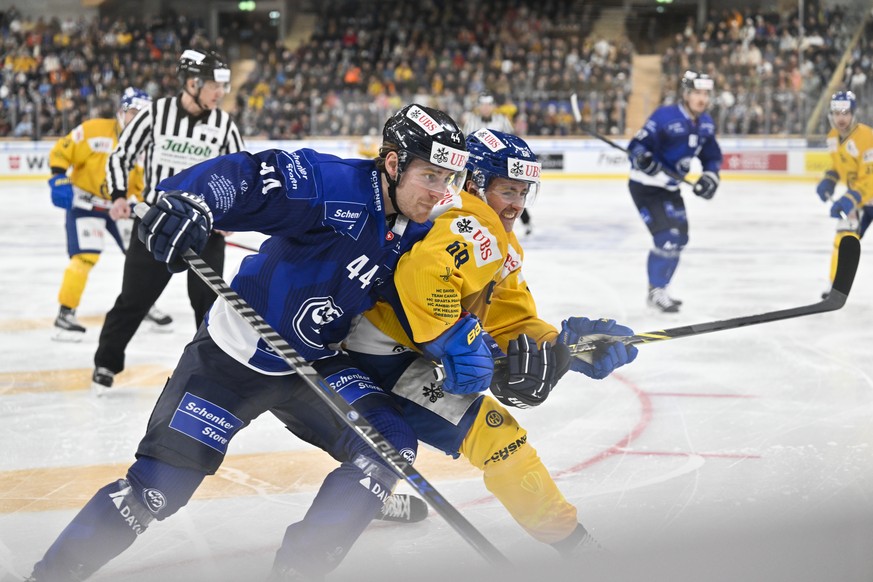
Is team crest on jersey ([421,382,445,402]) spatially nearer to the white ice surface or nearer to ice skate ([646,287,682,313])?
the white ice surface

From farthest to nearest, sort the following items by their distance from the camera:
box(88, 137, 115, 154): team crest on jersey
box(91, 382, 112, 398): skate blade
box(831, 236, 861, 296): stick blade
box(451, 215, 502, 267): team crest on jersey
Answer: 1. box(88, 137, 115, 154): team crest on jersey
2. box(91, 382, 112, 398): skate blade
3. box(831, 236, 861, 296): stick blade
4. box(451, 215, 502, 267): team crest on jersey

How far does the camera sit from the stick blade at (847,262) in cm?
277

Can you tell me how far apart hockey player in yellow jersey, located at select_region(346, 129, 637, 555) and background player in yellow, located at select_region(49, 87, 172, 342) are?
9.86ft

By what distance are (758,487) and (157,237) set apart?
6.17ft

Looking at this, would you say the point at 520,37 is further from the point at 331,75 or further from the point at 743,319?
the point at 743,319

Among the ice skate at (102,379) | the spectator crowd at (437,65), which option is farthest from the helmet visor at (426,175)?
the spectator crowd at (437,65)

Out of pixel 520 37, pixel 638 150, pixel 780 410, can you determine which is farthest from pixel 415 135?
pixel 520 37

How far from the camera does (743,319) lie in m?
2.60

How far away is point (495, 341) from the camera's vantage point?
2.29 metres

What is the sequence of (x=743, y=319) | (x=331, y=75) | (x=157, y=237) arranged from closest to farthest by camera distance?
(x=157, y=237)
(x=743, y=319)
(x=331, y=75)

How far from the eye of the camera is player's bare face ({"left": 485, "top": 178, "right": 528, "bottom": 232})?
2256 millimetres

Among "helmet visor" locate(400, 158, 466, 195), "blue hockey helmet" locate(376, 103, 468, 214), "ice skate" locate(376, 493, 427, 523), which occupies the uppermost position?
"blue hockey helmet" locate(376, 103, 468, 214)

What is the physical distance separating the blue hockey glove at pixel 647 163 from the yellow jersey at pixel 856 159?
1239 mm

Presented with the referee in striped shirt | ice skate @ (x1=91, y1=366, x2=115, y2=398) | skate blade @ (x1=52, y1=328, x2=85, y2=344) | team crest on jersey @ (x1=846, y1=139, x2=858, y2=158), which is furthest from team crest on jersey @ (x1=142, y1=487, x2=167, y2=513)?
team crest on jersey @ (x1=846, y1=139, x2=858, y2=158)
